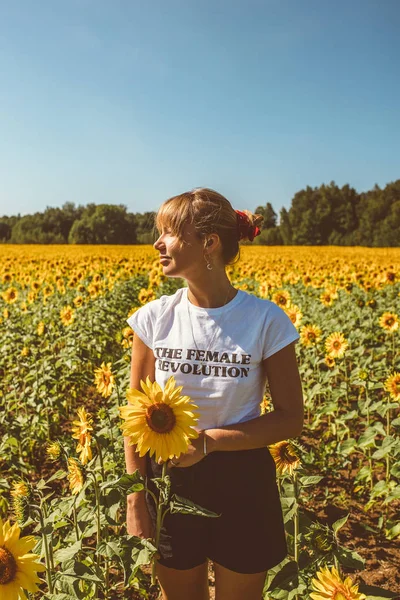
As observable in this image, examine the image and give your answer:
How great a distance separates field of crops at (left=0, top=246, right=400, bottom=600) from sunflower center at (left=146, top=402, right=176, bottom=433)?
0.70 feet

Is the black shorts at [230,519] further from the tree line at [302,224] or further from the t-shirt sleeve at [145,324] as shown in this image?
the tree line at [302,224]

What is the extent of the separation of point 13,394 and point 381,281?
5.53 m

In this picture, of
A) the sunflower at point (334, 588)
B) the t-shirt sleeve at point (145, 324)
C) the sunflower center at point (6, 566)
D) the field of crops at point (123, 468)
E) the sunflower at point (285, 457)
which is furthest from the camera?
the sunflower at point (285, 457)

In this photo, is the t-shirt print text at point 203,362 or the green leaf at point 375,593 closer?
the green leaf at point 375,593

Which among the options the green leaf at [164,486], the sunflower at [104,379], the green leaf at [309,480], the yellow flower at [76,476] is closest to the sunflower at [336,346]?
the sunflower at [104,379]

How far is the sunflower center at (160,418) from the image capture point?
1.45 meters

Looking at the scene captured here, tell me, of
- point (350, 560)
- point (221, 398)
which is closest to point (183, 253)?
point (221, 398)

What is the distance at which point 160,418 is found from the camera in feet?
4.80

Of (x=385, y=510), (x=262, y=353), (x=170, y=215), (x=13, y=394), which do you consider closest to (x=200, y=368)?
(x=262, y=353)

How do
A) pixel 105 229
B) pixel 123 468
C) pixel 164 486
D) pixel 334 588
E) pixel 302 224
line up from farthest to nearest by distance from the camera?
pixel 302 224, pixel 105 229, pixel 123 468, pixel 164 486, pixel 334 588

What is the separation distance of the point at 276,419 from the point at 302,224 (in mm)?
58707

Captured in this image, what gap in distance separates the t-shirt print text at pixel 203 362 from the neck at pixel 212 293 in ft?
0.67

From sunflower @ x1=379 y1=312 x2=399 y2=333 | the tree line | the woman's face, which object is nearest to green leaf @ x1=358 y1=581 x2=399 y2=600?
the woman's face

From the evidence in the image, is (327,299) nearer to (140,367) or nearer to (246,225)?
(246,225)
